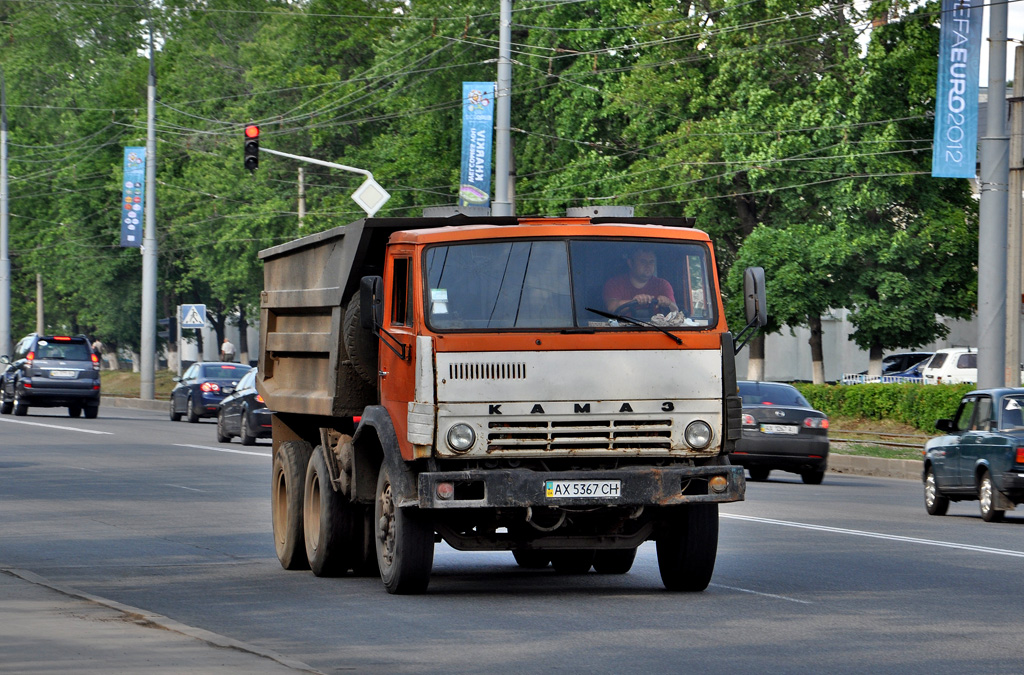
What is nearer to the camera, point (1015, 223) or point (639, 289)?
point (639, 289)

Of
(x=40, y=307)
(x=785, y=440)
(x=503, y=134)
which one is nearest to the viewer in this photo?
(x=785, y=440)

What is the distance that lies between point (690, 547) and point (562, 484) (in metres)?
1.23

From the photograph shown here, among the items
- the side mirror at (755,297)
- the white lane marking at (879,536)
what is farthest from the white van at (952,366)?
the side mirror at (755,297)

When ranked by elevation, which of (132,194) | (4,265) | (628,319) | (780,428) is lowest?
(780,428)

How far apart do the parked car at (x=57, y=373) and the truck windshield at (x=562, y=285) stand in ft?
111

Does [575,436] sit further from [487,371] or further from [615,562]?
[615,562]

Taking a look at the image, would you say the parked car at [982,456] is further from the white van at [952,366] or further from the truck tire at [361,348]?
the white van at [952,366]

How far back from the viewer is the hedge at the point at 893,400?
38469 mm

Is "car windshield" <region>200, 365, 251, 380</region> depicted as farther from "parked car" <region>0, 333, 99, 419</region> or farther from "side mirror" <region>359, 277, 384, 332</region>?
"side mirror" <region>359, 277, 384, 332</region>

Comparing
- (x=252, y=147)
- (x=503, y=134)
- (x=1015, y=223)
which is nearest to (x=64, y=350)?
(x=252, y=147)

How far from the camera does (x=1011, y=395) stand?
1920 cm

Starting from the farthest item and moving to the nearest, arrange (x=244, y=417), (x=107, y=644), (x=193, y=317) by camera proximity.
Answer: (x=193, y=317)
(x=244, y=417)
(x=107, y=644)

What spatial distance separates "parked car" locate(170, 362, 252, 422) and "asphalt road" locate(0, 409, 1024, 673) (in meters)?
22.1

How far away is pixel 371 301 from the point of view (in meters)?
11.2
